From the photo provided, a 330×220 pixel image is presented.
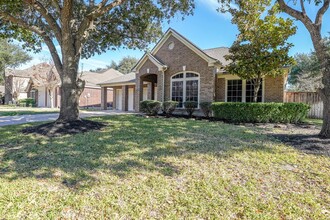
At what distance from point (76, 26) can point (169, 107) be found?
767 centimetres

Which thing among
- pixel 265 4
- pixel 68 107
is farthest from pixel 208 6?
pixel 68 107

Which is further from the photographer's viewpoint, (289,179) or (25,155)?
(25,155)

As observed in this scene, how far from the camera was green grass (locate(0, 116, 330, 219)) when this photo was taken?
9.57 feet

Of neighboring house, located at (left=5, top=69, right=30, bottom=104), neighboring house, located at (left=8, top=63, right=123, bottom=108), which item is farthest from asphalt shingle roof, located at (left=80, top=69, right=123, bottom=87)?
neighboring house, located at (left=5, top=69, right=30, bottom=104)

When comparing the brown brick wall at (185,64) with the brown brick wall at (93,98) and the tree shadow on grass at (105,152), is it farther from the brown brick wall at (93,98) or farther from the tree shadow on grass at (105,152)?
the brown brick wall at (93,98)

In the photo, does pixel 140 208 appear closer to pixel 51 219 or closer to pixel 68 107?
pixel 51 219

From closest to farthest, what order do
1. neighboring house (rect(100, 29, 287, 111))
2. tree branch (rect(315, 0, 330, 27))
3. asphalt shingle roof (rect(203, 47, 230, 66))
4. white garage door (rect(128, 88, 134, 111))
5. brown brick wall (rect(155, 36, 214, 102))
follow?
1. tree branch (rect(315, 0, 330, 27))
2. neighboring house (rect(100, 29, 287, 111))
3. brown brick wall (rect(155, 36, 214, 102))
4. asphalt shingle roof (rect(203, 47, 230, 66))
5. white garage door (rect(128, 88, 134, 111))

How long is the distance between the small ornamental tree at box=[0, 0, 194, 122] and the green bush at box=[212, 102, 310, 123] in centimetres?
615

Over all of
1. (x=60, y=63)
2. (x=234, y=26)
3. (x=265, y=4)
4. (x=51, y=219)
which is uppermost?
(x=265, y=4)

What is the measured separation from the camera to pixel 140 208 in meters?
2.97

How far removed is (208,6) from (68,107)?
10.5m

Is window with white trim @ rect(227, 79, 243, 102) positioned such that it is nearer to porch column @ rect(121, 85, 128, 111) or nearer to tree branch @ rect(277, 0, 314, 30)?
tree branch @ rect(277, 0, 314, 30)

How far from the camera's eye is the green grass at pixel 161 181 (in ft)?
9.57

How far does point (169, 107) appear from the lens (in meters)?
14.7
